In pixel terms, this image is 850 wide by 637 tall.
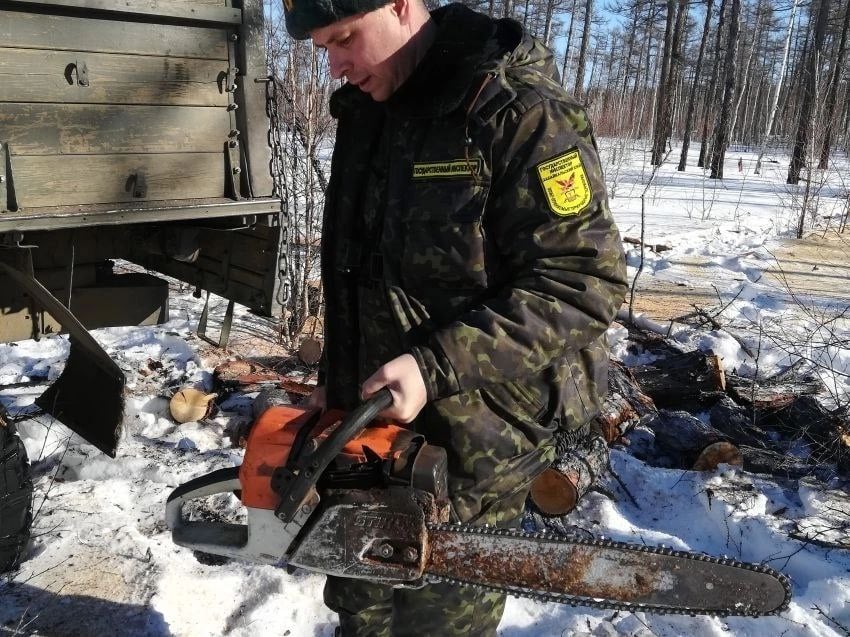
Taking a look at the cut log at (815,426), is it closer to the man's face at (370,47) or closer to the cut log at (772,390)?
the cut log at (772,390)

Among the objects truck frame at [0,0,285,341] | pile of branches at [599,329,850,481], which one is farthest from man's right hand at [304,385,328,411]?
pile of branches at [599,329,850,481]

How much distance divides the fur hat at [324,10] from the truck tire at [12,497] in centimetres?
202

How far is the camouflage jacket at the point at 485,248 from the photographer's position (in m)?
1.30

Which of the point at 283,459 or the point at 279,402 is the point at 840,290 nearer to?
the point at 279,402

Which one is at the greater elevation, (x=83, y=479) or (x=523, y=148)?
(x=523, y=148)

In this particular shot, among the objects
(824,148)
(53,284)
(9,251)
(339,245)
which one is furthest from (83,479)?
(824,148)

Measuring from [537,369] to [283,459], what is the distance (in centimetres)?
54

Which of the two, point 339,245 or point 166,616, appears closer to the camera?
point 339,245

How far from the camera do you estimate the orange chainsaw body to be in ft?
4.36

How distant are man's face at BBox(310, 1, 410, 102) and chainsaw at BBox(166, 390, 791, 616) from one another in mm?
745

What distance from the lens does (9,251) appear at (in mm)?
2676

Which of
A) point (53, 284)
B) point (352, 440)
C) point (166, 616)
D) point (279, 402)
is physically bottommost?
point (166, 616)

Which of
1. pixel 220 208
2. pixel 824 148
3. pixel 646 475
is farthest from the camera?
pixel 824 148

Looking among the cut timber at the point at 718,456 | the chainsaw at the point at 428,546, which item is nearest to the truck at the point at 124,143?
the chainsaw at the point at 428,546
